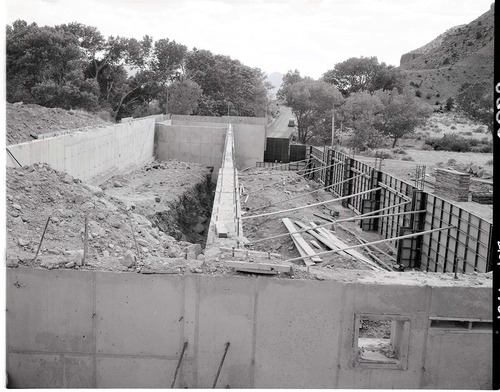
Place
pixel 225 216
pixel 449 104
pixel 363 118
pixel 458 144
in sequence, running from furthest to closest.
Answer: pixel 449 104
pixel 458 144
pixel 363 118
pixel 225 216

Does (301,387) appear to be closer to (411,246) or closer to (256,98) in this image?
(411,246)

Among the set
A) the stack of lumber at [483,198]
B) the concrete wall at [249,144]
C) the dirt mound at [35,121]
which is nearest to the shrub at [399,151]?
the concrete wall at [249,144]

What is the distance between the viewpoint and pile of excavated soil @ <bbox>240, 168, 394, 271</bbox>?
54.8ft

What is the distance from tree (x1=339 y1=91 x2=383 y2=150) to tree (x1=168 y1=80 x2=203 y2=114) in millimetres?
14448

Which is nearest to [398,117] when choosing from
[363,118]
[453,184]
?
[363,118]

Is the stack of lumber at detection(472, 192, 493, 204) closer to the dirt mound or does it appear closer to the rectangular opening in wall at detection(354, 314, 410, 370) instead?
the rectangular opening in wall at detection(354, 314, 410, 370)

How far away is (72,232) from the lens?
10.4 metres

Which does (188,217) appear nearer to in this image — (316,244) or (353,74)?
(316,244)

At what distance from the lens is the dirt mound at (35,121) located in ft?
64.5

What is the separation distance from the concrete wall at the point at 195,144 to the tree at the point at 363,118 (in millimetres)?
14356

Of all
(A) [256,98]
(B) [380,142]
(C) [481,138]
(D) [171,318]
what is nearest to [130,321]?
(D) [171,318]

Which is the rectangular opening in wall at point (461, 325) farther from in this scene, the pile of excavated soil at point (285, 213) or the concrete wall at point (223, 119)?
the concrete wall at point (223, 119)

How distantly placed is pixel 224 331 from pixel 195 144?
2793cm

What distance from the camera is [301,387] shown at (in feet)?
28.3
